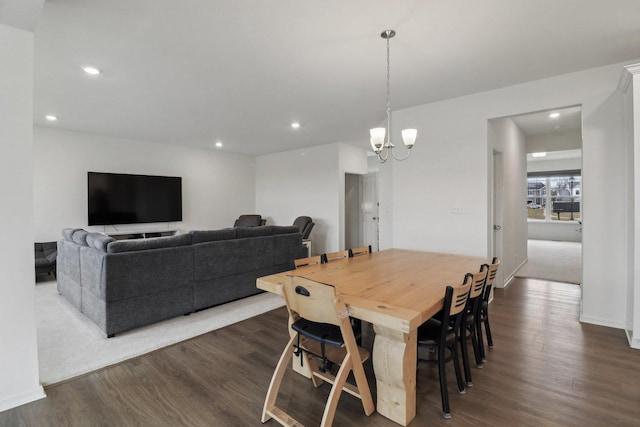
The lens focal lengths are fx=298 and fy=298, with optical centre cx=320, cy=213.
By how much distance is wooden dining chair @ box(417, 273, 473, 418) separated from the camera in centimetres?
170

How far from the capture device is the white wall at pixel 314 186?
21.9 ft

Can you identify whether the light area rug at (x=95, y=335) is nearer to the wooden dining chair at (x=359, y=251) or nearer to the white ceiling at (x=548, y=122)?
the wooden dining chair at (x=359, y=251)

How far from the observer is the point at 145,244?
3.06 m

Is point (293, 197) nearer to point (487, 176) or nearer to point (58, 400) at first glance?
point (487, 176)

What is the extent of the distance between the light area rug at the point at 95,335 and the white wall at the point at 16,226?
0.31 m

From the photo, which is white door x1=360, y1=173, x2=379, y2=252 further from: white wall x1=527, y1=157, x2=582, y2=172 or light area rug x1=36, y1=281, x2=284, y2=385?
white wall x1=527, y1=157, x2=582, y2=172

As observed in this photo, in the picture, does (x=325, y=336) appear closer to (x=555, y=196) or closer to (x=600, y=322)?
(x=600, y=322)

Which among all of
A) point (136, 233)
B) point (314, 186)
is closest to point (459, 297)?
point (314, 186)

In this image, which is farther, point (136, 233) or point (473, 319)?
point (136, 233)

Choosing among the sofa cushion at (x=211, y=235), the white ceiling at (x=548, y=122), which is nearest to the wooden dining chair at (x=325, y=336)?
the sofa cushion at (x=211, y=235)

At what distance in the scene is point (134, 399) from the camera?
1.95m

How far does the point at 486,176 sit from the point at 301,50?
8.71 ft

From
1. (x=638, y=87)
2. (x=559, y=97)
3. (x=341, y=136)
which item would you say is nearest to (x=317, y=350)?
(x=638, y=87)

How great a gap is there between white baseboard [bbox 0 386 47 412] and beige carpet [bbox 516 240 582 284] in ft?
20.2
